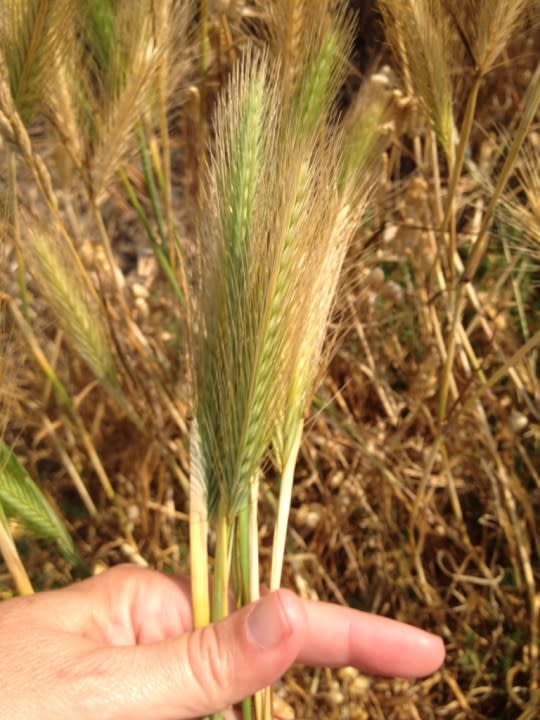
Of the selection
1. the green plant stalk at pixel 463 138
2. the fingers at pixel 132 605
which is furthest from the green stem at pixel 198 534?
the green plant stalk at pixel 463 138

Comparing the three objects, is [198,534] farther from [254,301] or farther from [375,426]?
[375,426]

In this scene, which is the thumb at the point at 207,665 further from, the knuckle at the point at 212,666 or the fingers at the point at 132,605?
the fingers at the point at 132,605

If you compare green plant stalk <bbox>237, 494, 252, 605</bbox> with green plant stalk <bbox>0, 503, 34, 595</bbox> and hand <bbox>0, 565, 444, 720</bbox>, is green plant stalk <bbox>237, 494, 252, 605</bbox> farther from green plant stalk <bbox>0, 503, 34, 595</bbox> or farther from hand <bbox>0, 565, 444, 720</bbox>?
green plant stalk <bbox>0, 503, 34, 595</bbox>

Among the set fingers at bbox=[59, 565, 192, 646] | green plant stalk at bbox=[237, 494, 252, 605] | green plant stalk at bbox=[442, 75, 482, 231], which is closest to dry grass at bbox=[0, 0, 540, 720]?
green plant stalk at bbox=[442, 75, 482, 231]

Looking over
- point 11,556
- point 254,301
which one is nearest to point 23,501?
point 11,556

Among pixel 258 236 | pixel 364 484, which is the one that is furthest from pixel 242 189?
pixel 364 484

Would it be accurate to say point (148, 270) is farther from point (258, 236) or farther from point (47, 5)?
point (258, 236)
